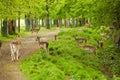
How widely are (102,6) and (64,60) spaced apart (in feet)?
21.5

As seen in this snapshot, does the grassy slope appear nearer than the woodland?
Yes

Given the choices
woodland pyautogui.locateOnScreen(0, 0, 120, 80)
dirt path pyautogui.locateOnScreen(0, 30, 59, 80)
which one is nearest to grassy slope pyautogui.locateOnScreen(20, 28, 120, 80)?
woodland pyautogui.locateOnScreen(0, 0, 120, 80)

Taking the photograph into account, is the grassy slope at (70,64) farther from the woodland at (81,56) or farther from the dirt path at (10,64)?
the dirt path at (10,64)

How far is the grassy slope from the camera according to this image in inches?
851

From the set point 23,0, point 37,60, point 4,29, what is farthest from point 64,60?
point 4,29

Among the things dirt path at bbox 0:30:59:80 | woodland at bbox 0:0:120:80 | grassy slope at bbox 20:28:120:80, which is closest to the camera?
dirt path at bbox 0:30:59:80

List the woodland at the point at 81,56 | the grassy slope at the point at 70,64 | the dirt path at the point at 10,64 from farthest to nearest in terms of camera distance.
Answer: the woodland at the point at 81,56 < the grassy slope at the point at 70,64 < the dirt path at the point at 10,64

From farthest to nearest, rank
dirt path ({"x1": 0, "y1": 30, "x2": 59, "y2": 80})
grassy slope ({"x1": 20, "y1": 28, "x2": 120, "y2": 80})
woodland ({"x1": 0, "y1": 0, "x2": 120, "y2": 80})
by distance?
woodland ({"x1": 0, "y1": 0, "x2": 120, "y2": 80})
grassy slope ({"x1": 20, "y1": 28, "x2": 120, "y2": 80})
dirt path ({"x1": 0, "y1": 30, "x2": 59, "y2": 80})

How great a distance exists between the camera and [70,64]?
25.2 m

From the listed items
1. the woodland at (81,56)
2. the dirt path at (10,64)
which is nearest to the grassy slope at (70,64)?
the woodland at (81,56)

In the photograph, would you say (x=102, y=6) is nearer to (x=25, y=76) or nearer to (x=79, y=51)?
(x=79, y=51)

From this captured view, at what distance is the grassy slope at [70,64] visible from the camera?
21.6 metres

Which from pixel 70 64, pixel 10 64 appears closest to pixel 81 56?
pixel 70 64

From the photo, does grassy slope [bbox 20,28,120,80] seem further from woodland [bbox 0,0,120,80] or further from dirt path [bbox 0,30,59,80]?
dirt path [bbox 0,30,59,80]
